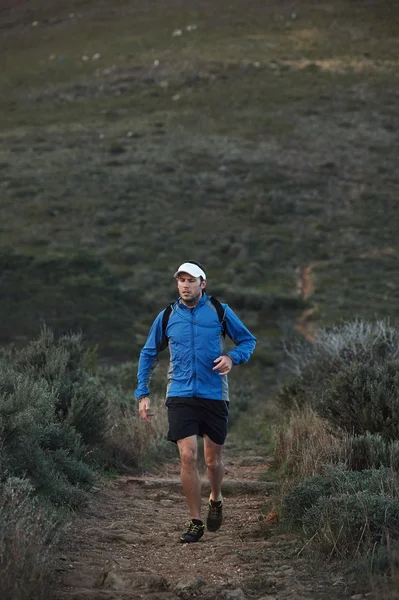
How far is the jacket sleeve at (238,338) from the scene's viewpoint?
6.37 metres

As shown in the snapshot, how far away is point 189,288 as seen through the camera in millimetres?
6273

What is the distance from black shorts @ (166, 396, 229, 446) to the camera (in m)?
6.25

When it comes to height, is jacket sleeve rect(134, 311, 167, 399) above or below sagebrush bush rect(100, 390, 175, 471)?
above

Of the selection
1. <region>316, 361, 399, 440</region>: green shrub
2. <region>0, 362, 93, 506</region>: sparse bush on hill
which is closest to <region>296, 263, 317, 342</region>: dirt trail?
<region>316, 361, 399, 440</region>: green shrub

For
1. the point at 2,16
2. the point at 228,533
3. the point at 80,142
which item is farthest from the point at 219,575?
the point at 2,16

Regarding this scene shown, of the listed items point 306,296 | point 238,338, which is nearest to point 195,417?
point 238,338

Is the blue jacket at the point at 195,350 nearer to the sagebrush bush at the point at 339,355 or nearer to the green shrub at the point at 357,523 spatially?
the green shrub at the point at 357,523

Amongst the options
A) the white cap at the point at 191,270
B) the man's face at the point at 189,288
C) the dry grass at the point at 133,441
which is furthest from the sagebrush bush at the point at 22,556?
the dry grass at the point at 133,441

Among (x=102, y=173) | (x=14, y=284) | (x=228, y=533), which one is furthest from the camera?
(x=102, y=173)

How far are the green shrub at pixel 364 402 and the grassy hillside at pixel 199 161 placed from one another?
7.43 metres

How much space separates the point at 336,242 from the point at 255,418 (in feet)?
79.9

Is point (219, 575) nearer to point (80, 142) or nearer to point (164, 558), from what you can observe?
point (164, 558)

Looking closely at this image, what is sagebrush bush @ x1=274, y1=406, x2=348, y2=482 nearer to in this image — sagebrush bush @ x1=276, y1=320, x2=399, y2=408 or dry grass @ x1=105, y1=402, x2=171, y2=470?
dry grass @ x1=105, y1=402, x2=171, y2=470

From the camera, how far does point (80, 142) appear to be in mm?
→ 51062
